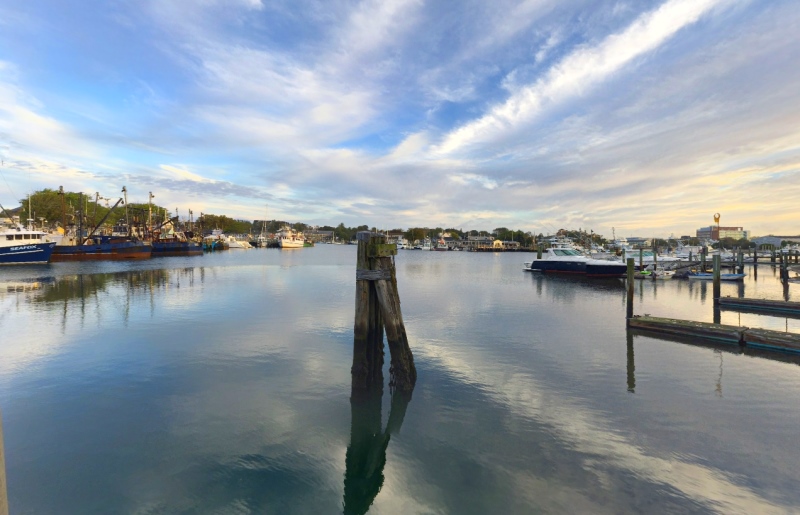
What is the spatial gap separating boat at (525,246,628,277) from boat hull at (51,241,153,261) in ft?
216

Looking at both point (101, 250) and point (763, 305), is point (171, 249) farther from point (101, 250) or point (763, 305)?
point (763, 305)

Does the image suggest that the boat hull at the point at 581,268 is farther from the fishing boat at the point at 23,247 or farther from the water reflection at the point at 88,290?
the fishing boat at the point at 23,247

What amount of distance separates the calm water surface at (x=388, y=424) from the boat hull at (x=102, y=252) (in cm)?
5370

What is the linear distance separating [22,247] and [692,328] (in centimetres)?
7046

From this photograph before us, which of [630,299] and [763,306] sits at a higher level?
[630,299]

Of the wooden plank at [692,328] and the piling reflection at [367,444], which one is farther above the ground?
the wooden plank at [692,328]

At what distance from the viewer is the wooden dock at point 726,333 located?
606 inches

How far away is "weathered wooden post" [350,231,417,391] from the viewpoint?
1062 cm

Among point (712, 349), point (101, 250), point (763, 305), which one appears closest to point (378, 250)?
point (712, 349)

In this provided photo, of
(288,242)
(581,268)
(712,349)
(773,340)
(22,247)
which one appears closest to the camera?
(773,340)

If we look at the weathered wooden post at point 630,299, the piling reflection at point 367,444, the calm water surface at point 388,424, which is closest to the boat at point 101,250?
the calm water surface at point 388,424

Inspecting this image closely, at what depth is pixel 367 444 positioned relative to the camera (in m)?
8.77

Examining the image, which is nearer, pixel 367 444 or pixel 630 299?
pixel 367 444

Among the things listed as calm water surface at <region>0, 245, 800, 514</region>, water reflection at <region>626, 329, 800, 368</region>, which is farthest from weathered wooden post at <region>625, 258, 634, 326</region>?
calm water surface at <region>0, 245, 800, 514</region>
